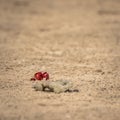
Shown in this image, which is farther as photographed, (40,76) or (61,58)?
(61,58)

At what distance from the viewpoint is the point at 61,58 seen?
8.37 meters

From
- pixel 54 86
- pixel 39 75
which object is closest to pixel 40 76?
pixel 39 75

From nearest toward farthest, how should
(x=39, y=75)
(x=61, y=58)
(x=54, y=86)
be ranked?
(x=54, y=86) → (x=39, y=75) → (x=61, y=58)

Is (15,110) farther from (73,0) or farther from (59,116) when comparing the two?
(73,0)

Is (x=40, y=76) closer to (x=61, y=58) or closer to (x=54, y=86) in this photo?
(x=54, y=86)

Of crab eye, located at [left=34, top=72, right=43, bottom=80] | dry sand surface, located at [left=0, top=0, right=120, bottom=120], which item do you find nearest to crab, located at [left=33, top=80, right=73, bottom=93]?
dry sand surface, located at [left=0, top=0, right=120, bottom=120]

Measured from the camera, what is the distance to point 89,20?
12.8 meters

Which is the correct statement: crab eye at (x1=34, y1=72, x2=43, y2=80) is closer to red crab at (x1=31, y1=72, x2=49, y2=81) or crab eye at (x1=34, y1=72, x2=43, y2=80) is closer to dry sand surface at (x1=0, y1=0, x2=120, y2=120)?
red crab at (x1=31, y1=72, x2=49, y2=81)

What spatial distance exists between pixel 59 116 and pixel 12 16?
27.7ft

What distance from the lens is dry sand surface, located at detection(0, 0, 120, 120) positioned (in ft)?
18.4

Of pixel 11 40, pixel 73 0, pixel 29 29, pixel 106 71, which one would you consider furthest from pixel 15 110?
pixel 73 0

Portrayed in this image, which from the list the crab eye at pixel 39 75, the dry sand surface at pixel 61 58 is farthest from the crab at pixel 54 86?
the crab eye at pixel 39 75

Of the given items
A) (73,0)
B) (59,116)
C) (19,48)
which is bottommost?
(59,116)

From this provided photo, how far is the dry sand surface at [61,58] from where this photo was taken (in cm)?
562
